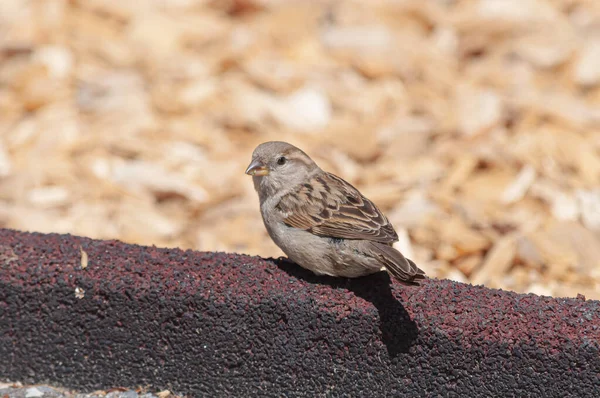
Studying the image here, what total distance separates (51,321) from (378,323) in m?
1.59

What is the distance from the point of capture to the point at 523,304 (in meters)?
3.84

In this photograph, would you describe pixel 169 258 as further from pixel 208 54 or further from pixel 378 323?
pixel 208 54

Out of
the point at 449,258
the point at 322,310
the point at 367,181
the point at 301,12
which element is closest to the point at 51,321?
the point at 322,310

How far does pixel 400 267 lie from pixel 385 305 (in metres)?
0.30

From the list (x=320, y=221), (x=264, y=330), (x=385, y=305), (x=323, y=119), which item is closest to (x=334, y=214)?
(x=320, y=221)

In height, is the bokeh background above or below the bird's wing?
above

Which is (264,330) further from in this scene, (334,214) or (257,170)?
(257,170)

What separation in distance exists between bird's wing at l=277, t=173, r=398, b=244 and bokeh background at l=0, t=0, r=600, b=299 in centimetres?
139

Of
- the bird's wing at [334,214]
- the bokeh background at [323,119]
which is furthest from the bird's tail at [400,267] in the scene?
the bokeh background at [323,119]

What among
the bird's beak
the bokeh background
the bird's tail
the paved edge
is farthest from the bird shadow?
the bokeh background

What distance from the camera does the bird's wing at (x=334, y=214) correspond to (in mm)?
Answer: 3975

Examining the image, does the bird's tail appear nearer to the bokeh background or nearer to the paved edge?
the paved edge

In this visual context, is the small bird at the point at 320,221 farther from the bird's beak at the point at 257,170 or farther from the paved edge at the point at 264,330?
the paved edge at the point at 264,330

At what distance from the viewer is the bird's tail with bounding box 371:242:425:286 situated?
362 cm
